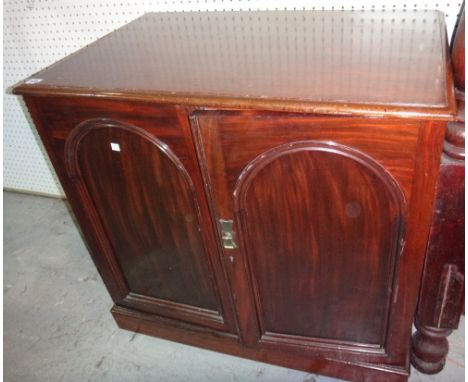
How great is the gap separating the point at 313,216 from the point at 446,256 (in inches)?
11.8

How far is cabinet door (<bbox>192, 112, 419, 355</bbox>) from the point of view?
2.49ft

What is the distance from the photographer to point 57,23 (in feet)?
4.91

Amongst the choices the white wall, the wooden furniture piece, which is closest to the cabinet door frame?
the wooden furniture piece

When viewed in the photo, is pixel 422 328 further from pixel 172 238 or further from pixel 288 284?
pixel 172 238

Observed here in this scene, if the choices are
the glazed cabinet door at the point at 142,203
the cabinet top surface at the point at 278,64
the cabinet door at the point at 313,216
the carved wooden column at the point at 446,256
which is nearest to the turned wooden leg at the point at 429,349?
the carved wooden column at the point at 446,256

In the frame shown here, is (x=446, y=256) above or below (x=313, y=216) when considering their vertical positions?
below

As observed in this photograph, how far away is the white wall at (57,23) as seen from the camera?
117cm

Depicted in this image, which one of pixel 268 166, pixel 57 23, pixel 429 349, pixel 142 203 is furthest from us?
pixel 57 23

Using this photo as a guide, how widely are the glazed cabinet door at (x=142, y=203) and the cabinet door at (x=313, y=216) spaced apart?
7 centimetres

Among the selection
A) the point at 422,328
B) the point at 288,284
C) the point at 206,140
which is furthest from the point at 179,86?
the point at 422,328

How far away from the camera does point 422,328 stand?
3.66 feet

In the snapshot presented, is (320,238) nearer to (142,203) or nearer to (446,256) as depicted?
(446,256)

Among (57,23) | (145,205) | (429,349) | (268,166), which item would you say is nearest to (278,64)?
(268,166)

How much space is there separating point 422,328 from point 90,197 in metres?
0.90
